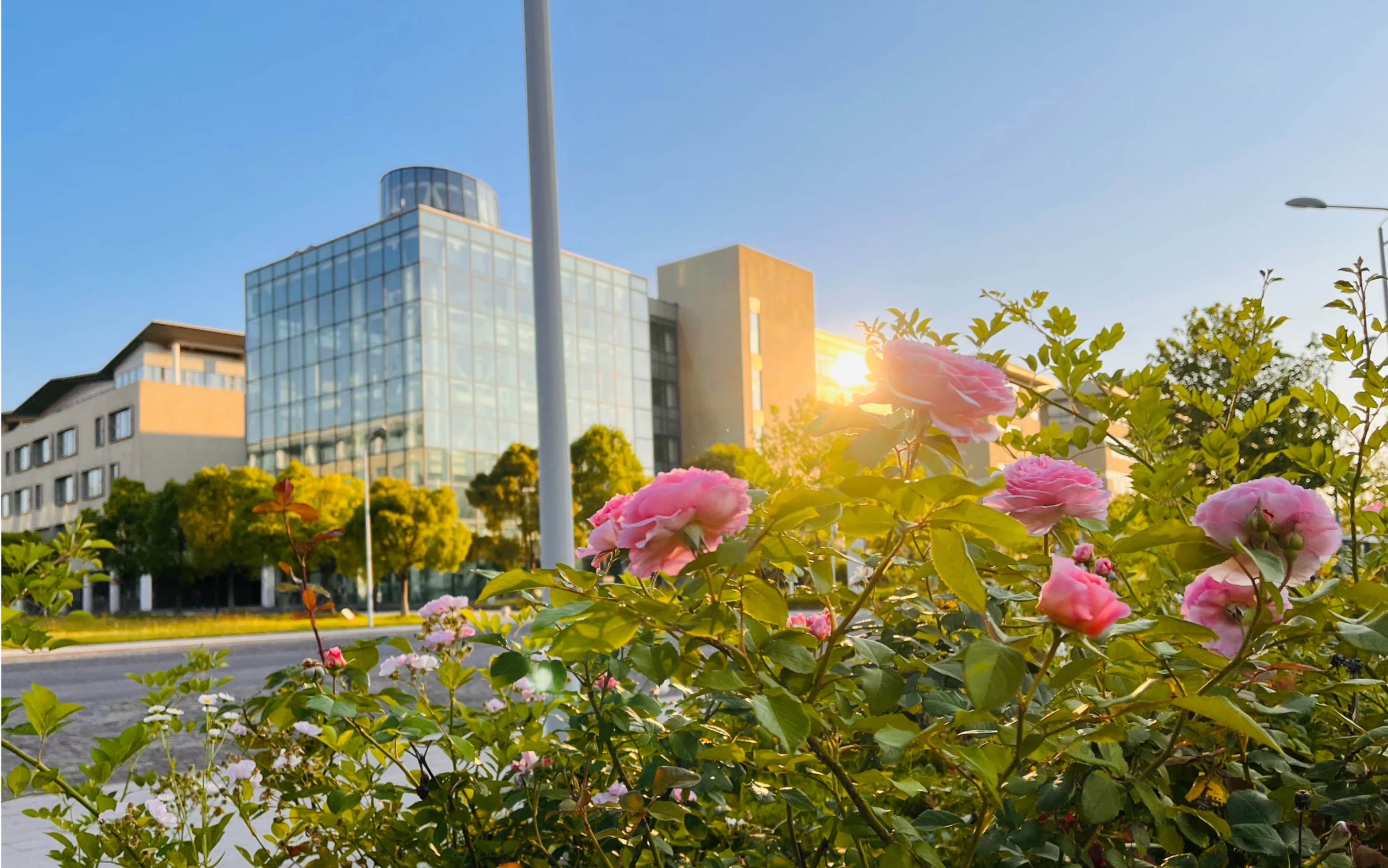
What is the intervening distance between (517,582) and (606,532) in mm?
192

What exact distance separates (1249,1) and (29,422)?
62.5 m

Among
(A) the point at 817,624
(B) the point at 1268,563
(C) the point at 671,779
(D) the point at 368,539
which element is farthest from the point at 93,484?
(B) the point at 1268,563

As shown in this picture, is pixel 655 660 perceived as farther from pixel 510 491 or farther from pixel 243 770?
pixel 510 491

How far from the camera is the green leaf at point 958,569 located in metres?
1.00

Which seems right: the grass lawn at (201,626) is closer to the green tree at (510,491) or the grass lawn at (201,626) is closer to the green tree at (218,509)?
the green tree at (218,509)

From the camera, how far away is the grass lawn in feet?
70.0

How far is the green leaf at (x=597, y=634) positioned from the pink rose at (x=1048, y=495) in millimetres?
561

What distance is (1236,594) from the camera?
3.92 feet

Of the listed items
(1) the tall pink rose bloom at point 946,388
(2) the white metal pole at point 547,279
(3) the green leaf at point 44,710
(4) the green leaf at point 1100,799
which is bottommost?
(4) the green leaf at point 1100,799

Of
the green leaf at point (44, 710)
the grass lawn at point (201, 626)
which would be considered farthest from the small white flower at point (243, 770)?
the grass lawn at point (201, 626)

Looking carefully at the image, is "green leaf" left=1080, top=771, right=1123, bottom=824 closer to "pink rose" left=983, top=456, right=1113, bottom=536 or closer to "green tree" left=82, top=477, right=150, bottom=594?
"pink rose" left=983, top=456, right=1113, bottom=536

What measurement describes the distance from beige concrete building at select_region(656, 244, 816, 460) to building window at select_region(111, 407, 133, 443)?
25641 millimetres

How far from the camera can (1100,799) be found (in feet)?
4.03

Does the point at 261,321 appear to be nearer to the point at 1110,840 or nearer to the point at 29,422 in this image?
the point at 29,422
